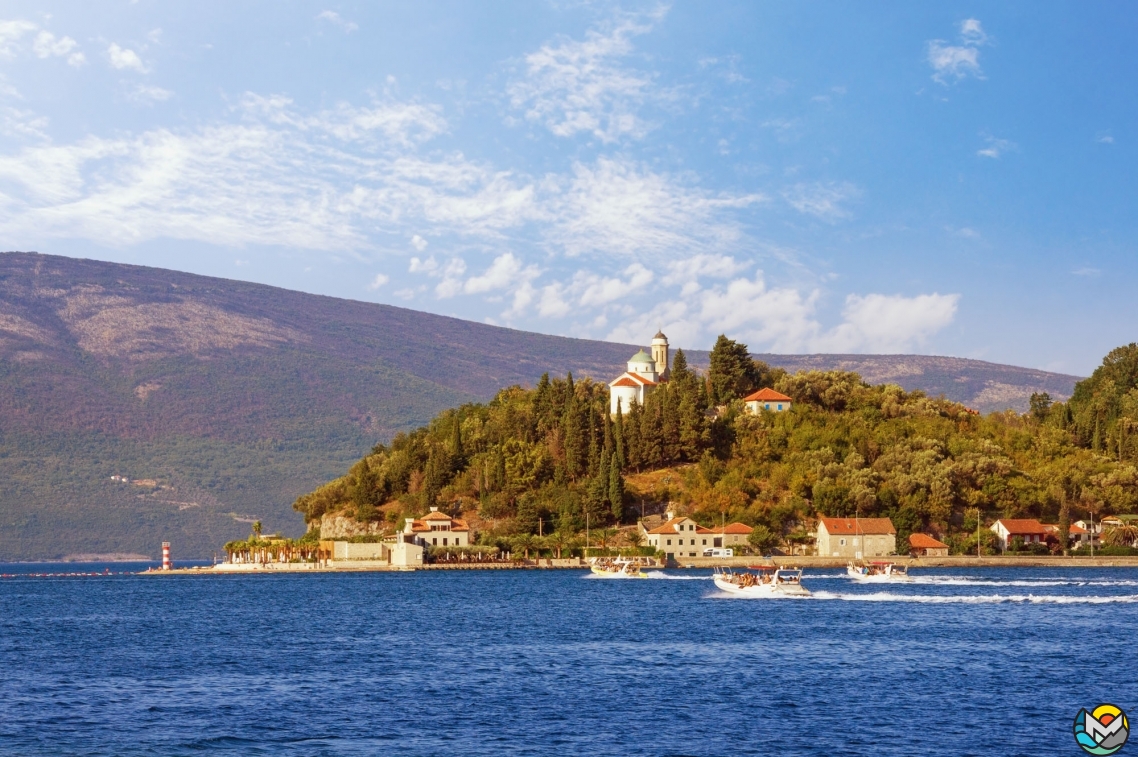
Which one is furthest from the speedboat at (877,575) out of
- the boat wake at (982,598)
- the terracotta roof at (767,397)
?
the terracotta roof at (767,397)

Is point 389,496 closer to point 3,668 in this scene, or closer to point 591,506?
point 591,506

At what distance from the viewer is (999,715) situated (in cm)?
4100

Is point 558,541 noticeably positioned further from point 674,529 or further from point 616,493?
point 674,529

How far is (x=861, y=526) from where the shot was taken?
429 ft

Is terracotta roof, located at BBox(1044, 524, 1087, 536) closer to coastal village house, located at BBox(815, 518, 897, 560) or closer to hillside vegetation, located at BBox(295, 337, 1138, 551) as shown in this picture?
hillside vegetation, located at BBox(295, 337, 1138, 551)

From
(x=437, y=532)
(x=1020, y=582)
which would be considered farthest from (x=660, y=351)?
(x=1020, y=582)

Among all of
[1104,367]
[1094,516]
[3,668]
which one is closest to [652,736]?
[3,668]

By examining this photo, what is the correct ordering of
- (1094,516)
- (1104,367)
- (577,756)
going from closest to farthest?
(577,756) → (1094,516) → (1104,367)

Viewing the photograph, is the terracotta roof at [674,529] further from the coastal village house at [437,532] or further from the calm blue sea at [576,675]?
the calm blue sea at [576,675]

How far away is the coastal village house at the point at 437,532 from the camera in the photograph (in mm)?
139500

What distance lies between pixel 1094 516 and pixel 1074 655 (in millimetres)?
90194

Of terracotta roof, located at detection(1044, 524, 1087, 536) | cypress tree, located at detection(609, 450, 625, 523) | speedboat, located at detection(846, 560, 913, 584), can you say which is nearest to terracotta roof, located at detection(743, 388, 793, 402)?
cypress tree, located at detection(609, 450, 625, 523)

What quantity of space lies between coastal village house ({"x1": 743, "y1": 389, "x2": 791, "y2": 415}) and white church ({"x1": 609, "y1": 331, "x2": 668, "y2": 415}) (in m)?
10.3

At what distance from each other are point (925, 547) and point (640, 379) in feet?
128
